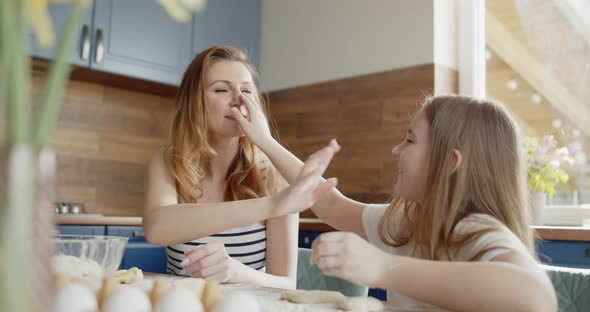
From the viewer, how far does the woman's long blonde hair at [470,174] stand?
0.95 meters

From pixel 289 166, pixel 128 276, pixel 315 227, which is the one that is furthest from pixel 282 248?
pixel 315 227

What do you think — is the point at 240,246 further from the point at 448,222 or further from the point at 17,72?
the point at 17,72

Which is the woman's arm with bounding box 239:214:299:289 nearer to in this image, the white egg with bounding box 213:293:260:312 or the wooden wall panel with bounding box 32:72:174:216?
the white egg with bounding box 213:293:260:312

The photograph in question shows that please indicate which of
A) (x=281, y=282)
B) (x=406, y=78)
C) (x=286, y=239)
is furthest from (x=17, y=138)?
(x=406, y=78)

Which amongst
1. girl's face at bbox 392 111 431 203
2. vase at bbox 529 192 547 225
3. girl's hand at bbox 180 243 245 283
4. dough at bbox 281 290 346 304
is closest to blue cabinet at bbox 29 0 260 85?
vase at bbox 529 192 547 225

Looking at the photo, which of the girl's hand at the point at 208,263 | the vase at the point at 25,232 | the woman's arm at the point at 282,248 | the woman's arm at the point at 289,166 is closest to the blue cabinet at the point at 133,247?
the woman's arm at the point at 282,248

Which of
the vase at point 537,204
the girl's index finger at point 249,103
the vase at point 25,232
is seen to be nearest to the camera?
the vase at point 25,232

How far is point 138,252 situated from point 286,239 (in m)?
1.38

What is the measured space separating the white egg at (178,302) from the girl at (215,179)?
0.63 meters

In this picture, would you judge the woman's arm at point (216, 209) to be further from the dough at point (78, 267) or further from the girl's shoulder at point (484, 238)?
the dough at point (78, 267)

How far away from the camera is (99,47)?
9.50ft

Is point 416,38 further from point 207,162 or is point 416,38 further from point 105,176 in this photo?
point 105,176

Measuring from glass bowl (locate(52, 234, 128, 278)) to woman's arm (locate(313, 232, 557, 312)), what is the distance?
1.10 ft

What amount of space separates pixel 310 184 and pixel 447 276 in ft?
1.03
